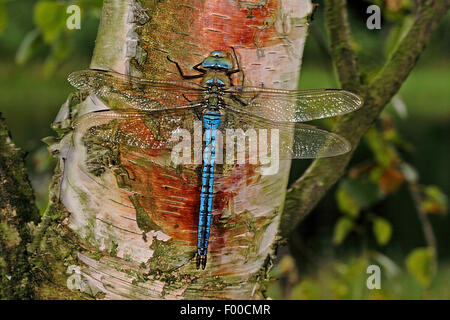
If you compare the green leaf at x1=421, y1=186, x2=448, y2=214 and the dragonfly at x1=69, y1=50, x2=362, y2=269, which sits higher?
the dragonfly at x1=69, y1=50, x2=362, y2=269

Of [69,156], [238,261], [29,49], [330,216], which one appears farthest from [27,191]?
[330,216]

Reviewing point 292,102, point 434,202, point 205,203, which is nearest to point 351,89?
point 292,102

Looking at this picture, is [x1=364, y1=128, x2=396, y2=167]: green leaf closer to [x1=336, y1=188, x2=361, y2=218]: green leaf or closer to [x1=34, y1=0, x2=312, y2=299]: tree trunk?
[x1=336, y1=188, x2=361, y2=218]: green leaf

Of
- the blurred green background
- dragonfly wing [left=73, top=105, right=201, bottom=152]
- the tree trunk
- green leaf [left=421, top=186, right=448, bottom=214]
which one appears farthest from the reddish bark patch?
green leaf [left=421, top=186, right=448, bottom=214]

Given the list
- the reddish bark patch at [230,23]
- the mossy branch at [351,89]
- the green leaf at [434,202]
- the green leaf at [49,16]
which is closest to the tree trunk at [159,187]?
the reddish bark patch at [230,23]

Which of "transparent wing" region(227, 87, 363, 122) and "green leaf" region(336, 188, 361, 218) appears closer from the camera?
"transparent wing" region(227, 87, 363, 122)

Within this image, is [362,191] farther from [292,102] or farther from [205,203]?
[205,203]
